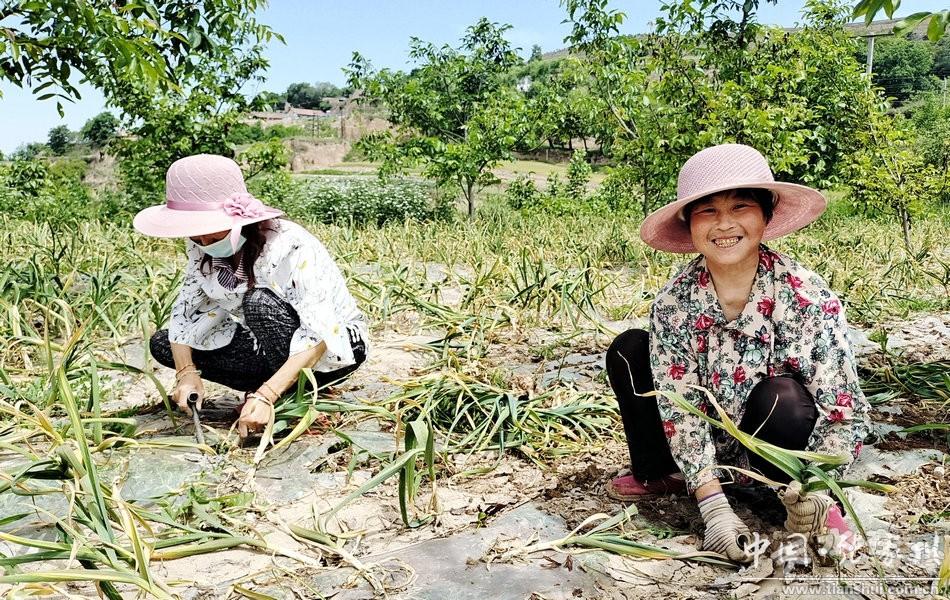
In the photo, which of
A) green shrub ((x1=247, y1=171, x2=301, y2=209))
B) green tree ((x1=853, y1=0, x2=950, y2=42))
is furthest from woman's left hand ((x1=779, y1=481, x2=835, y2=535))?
green shrub ((x1=247, y1=171, x2=301, y2=209))

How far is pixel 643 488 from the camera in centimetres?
191

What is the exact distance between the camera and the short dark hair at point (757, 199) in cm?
169

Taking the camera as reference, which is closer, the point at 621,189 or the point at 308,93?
the point at 621,189

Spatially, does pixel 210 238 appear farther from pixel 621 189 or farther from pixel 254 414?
pixel 621 189

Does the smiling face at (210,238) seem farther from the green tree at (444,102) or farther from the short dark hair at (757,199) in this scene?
the green tree at (444,102)

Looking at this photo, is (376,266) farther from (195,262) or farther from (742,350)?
(742,350)

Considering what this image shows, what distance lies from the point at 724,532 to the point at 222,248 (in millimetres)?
1569

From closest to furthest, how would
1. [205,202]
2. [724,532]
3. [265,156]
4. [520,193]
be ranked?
[724,532]
[205,202]
[265,156]
[520,193]

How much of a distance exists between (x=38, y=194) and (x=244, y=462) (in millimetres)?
9943

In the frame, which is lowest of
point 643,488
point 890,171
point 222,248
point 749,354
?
point 643,488

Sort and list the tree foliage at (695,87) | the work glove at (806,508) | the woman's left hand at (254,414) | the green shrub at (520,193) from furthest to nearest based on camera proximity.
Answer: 1. the green shrub at (520,193)
2. the tree foliage at (695,87)
3. the woman's left hand at (254,414)
4. the work glove at (806,508)

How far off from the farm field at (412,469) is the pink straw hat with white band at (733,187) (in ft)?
2.09

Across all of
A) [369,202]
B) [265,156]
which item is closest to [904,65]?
[369,202]

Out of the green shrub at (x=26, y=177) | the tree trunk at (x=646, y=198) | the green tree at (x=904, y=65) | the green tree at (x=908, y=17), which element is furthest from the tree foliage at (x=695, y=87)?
the green tree at (x=904, y=65)
